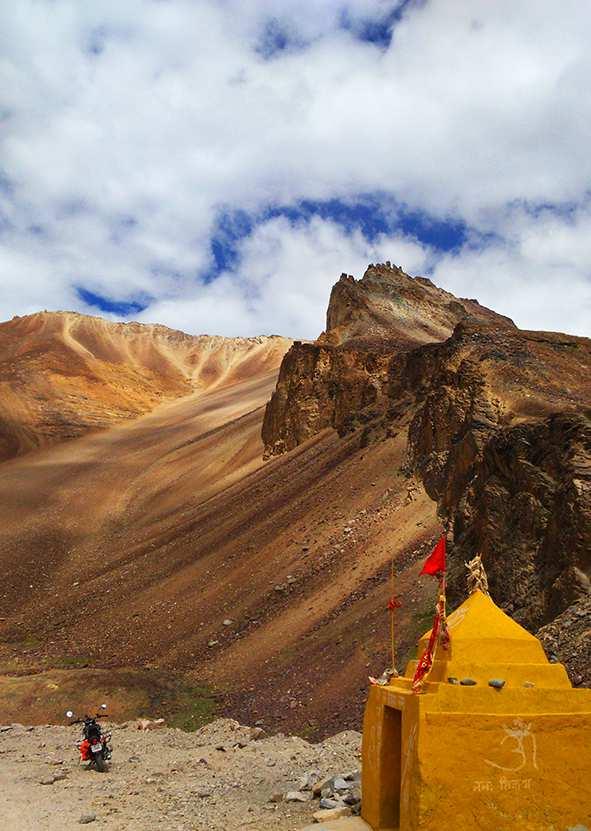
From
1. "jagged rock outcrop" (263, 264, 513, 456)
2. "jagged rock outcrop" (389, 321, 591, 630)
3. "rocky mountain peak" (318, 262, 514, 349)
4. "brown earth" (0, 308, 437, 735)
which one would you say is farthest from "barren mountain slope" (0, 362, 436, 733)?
"rocky mountain peak" (318, 262, 514, 349)

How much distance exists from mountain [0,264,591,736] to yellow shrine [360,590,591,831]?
3.28 m

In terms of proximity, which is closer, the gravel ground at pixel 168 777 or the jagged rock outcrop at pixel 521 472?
the gravel ground at pixel 168 777

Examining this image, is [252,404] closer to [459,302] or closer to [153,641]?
[459,302]

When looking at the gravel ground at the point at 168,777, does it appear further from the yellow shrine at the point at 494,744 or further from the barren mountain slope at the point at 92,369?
the barren mountain slope at the point at 92,369

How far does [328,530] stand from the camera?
32.4 m

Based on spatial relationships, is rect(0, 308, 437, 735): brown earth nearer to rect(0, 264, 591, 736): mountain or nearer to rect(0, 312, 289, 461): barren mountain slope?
rect(0, 264, 591, 736): mountain

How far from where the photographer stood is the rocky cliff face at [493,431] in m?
16.2

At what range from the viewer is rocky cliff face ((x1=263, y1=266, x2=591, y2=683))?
16234 millimetres

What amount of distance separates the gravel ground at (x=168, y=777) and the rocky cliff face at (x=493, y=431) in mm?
5350

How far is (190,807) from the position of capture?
42.9ft

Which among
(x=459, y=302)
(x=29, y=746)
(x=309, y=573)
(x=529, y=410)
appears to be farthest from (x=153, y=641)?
(x=459, y=302)

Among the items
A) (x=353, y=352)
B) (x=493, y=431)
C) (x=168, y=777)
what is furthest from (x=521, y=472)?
(x=353, y=352)

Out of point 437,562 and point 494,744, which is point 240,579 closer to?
point 437,562

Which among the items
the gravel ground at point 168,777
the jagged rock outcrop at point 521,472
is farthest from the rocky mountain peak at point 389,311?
the gravel ground at point 168,777
